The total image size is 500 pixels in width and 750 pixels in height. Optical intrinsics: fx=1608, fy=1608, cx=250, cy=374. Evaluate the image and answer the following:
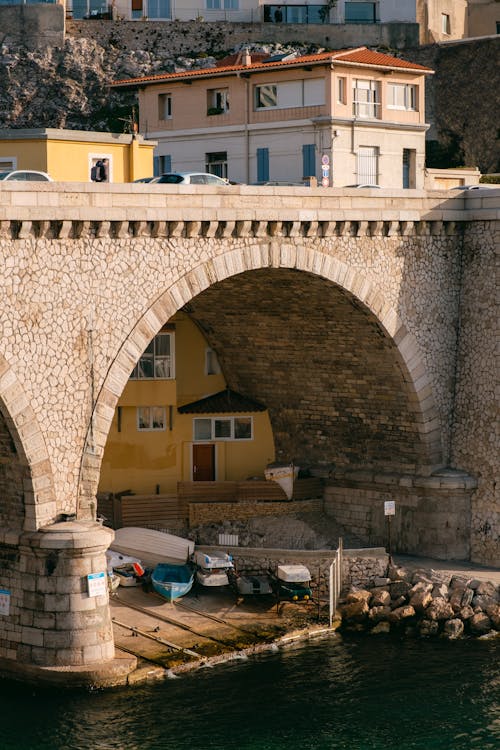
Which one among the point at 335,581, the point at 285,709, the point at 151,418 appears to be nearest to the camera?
the point at 285,709

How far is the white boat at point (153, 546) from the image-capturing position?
5025 centimetres

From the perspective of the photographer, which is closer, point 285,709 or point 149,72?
point 285,709

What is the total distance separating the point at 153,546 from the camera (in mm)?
50500

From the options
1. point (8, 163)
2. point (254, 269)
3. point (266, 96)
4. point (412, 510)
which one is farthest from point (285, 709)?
point (266, 96)

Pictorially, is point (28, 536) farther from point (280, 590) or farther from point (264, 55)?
point (264, 55)

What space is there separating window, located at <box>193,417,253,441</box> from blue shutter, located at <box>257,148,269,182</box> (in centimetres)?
1195

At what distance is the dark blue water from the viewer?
1547 inches

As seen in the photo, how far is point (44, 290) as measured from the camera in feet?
134

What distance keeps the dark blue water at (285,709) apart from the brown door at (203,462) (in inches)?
454

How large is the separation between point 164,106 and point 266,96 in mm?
5515

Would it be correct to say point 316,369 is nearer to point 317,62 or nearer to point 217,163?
point 217,163

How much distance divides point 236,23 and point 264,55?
14.6 m

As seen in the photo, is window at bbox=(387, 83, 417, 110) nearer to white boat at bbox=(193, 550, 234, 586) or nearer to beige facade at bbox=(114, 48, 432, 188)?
beige facade at bbox=(114, 48, 432, 188)

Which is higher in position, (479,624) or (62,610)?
(62,610)
